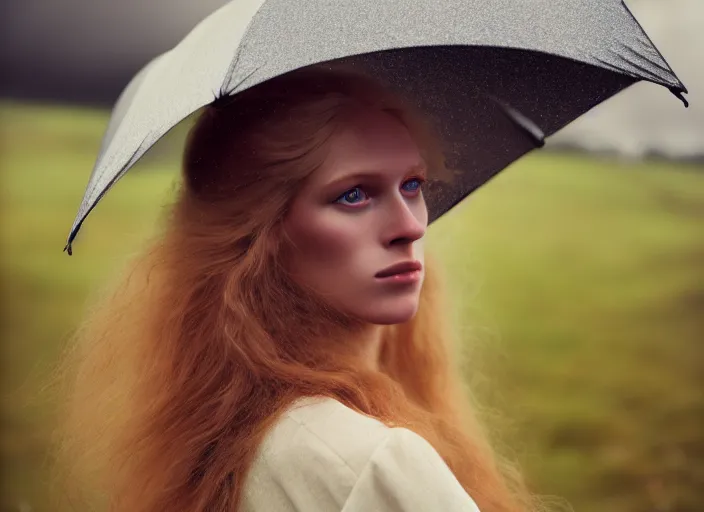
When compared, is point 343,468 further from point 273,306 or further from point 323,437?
point 273,306

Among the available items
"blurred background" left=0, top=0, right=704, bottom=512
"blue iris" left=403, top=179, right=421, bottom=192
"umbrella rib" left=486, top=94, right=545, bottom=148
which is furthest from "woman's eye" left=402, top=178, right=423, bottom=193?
"blurred background" left=0, top=0, right=704, bottom=512

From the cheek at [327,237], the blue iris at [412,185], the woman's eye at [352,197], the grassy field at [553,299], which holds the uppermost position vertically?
the blue iris at [412,185]

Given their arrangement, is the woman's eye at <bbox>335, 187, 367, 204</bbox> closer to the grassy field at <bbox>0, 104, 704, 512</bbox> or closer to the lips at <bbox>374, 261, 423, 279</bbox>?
the lips at <bbox>374, 261, 423, 279</bbox>

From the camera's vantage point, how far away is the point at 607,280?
254cm

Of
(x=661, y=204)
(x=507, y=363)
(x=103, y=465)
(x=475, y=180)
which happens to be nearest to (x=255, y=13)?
(x=475, y=180)

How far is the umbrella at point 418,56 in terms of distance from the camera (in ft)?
3.33

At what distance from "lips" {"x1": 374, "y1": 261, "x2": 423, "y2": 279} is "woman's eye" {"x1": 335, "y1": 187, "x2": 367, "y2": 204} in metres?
0.10

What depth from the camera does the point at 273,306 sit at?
3.94 feet

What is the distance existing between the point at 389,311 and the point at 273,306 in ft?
0.54

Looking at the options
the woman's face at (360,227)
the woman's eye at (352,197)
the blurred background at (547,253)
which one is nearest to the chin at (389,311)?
the woman's face at (360,227)

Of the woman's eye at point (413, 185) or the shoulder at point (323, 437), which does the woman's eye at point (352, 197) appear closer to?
the woman's eye at point (413, 185)

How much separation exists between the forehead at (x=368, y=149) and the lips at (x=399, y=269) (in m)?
0.13

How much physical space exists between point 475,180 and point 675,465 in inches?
52.3

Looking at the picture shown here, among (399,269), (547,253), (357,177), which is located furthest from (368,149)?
(547,253)
